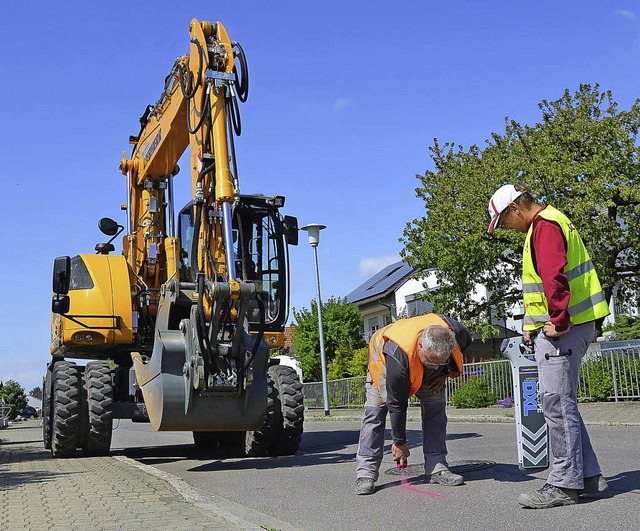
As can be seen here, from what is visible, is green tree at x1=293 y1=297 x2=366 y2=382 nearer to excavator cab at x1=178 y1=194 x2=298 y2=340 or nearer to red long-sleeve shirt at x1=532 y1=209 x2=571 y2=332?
excavator cab at x1=178 y1=194 x2=298 y2=340

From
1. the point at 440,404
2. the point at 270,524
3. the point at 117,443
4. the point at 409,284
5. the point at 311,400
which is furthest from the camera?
the point at 409,284

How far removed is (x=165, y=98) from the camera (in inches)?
489

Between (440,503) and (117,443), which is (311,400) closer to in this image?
(117,443)

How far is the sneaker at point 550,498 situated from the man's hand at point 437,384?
1406 mm

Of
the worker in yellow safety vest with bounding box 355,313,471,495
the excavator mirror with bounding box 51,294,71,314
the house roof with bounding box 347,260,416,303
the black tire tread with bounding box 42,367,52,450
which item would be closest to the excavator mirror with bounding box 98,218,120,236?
the excavator mirror with bounding box 51,294,71,314

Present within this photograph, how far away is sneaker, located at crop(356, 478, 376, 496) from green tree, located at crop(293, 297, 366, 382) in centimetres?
2912

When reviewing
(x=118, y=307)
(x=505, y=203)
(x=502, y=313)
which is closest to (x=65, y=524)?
(x=505, y=203)

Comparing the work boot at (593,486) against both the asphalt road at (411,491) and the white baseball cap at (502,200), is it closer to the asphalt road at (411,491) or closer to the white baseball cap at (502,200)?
the asphalt road at (411,491)

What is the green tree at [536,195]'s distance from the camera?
2398 cm

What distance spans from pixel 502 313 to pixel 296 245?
1793cm

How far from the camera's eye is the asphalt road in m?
5.39

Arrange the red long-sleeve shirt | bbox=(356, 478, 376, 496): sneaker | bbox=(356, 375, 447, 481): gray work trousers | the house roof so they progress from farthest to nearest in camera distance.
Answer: the house roof < bbox=(356, 375, 447, 481): gray work trousers < bbox=(356, 478, 376, 496): sneaker < the red long-sleeve shirt

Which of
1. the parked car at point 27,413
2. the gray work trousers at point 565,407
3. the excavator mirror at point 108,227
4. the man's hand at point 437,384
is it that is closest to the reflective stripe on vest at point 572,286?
the gray work trousers at point 565,407

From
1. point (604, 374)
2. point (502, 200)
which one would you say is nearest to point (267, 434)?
point (502, 200)
